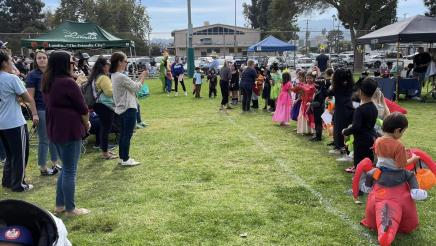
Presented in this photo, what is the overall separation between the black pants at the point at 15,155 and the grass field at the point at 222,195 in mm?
178

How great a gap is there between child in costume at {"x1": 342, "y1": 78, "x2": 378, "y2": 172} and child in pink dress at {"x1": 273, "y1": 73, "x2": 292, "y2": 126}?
5093mm

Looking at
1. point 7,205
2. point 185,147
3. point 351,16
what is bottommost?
point 185,147

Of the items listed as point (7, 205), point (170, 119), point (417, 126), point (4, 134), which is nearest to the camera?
point (7, 205)

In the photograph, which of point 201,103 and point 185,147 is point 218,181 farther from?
point 201,103

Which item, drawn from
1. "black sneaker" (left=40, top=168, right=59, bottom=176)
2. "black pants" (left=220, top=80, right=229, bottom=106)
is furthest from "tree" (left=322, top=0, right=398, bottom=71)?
"black sneaker" (left=40, top=168, right=59, bottom=176)

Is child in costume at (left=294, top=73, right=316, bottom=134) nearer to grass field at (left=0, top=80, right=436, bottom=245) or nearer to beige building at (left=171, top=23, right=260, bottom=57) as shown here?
grass field at (left=0, top=80, right=436, bottom=245)

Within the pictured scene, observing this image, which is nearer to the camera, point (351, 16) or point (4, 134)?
point (4, 134)

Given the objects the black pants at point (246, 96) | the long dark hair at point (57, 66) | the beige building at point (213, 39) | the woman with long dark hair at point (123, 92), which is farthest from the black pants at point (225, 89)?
the beige building at point (213, 39)

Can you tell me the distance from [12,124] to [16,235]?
3.99 metres

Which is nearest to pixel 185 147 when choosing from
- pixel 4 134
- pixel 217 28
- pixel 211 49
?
pixel 4 134

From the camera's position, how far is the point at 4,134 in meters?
5.59

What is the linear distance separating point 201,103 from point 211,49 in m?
58.5

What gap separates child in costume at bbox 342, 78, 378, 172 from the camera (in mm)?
5492

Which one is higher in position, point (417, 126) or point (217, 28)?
point (217, 28)
